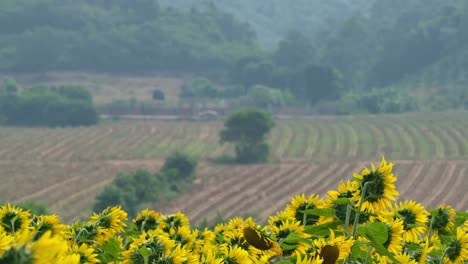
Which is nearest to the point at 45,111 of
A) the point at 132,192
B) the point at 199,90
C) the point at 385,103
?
the point at 199,90

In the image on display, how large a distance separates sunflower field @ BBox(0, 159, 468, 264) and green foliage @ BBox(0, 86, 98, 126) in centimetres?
4831

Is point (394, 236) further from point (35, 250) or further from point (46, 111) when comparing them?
point (46, 111)

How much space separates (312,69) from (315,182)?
33028 millimetres

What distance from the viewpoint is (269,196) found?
2923 centimetres

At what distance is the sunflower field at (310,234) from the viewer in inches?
70.7

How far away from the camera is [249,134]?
38.3 m

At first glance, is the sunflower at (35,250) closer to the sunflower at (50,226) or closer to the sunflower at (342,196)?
the sunflower at (342,196)

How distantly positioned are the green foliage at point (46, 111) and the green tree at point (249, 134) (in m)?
14.5

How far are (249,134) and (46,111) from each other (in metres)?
17.5

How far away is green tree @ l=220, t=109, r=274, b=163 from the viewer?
37.5 meters

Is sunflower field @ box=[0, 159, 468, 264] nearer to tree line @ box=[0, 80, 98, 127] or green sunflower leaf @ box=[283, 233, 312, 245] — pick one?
green sunflower leaf @ box=[283, 233, 312, 245]

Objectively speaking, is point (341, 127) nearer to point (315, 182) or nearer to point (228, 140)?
point (228, 140)

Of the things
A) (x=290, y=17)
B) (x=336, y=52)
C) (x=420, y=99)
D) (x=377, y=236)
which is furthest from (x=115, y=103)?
(x=290, y=17)

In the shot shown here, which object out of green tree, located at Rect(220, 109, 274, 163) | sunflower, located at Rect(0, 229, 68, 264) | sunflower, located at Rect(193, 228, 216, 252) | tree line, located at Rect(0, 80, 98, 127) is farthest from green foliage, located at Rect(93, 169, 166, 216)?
sunflower, located at Rect(0, 229, 68, 264)
